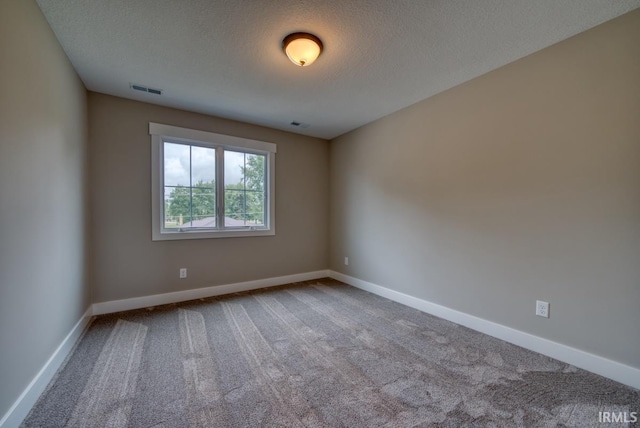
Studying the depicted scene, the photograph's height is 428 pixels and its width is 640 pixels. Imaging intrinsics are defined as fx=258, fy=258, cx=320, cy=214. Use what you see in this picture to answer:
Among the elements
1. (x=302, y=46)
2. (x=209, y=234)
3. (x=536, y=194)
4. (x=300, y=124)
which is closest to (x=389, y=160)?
(x=300, y=124)

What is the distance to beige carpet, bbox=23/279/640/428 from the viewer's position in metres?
1.47

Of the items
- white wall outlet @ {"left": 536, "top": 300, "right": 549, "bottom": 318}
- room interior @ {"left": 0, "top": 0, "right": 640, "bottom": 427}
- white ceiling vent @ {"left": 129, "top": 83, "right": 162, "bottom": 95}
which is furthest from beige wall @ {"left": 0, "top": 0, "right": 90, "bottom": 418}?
white wall outlet @ {"left": 536, "top": 300, "right": 549, "bottom": 318}

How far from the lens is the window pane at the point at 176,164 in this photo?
330 cm

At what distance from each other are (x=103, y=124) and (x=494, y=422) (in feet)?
14.1

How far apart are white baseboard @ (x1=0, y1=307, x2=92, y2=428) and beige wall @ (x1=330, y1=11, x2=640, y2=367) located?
3.29 meters

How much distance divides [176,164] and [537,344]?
4243 mm

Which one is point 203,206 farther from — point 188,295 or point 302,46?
point 302,46

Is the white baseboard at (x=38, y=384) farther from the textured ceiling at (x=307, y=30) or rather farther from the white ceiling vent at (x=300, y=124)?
the white ceiling vent at (x=300, y=124)

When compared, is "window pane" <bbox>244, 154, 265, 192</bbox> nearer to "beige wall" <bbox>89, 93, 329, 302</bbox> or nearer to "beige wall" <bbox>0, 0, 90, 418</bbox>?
"beige wall" <bbox>89, 93, 329, 302</bbox>

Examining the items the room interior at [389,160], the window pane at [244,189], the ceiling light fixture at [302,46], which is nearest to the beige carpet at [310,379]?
the room interior at [389,160]

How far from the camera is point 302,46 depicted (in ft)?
6.40

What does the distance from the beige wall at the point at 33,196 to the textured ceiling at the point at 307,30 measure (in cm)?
34

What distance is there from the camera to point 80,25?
1854 mm

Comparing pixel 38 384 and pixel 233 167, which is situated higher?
pixel 233 167
